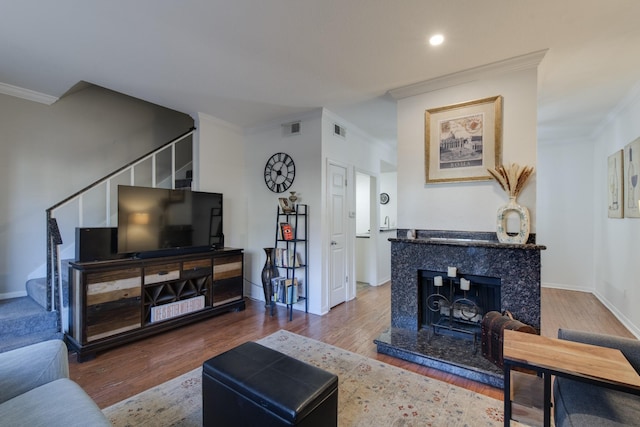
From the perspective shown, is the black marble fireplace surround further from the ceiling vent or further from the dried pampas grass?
the ceiling vent

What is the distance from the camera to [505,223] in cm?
259

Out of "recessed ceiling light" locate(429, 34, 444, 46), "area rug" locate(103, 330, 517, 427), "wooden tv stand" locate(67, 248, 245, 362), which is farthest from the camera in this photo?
"wooden tv stand" locate(67, 248, 245, 362)

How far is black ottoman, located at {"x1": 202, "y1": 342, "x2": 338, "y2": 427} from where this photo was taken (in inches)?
54.1

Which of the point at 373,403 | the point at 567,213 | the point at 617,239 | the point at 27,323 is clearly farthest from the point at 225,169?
the point at 567,213

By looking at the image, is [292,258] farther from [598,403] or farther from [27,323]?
[598,403]

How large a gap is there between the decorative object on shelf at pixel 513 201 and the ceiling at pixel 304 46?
99 cm

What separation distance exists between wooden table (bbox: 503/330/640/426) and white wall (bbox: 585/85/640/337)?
106 inches

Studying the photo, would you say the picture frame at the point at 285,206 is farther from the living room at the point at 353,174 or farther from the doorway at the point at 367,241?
the doorway at the point at 367,241

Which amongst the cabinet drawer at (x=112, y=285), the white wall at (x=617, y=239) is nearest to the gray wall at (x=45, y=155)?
the cabinet drawer at (x=112, y=285)

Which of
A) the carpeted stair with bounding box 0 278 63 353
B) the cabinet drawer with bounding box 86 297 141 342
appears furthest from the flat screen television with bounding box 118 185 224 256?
the carpeted stair with bounding box 0 278 63 353

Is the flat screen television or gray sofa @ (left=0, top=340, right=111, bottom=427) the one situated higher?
the flat screen television

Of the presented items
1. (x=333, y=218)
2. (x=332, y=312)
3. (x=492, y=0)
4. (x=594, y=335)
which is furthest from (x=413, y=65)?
(x=332, y=312)

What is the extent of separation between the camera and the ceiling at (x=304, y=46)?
195cm

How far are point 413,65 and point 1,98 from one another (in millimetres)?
4566
